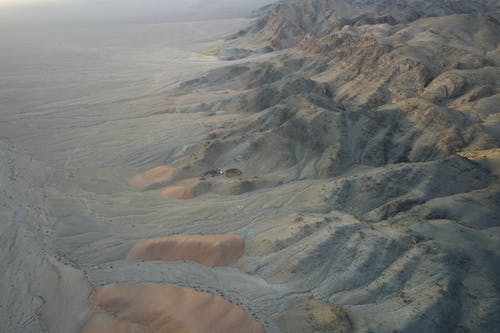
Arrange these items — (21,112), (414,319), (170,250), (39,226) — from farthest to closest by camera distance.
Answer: (21,112)
(39,226)
(170,250)
(414,319)

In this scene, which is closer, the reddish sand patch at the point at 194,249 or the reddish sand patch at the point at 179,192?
the reddish sand patch at the point at 194,249

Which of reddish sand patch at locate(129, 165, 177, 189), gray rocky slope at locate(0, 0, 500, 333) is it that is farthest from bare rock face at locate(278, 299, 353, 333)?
reddish sand patch at locate(129, 165, 177, 189)

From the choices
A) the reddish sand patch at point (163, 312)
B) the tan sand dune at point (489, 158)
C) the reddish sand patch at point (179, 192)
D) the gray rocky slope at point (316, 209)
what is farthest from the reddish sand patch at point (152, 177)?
the tan sand dune at point (489, 158)

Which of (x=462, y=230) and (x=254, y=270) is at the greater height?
(x=462, y=230)

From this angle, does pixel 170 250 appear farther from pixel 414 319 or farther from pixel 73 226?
pixel 414 319

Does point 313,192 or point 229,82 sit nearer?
point 313,192

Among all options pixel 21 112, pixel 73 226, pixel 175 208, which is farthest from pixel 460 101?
pixel 21 112

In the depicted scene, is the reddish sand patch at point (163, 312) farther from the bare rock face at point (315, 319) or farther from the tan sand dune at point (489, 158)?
the tan sand dune at point (489, 158)
